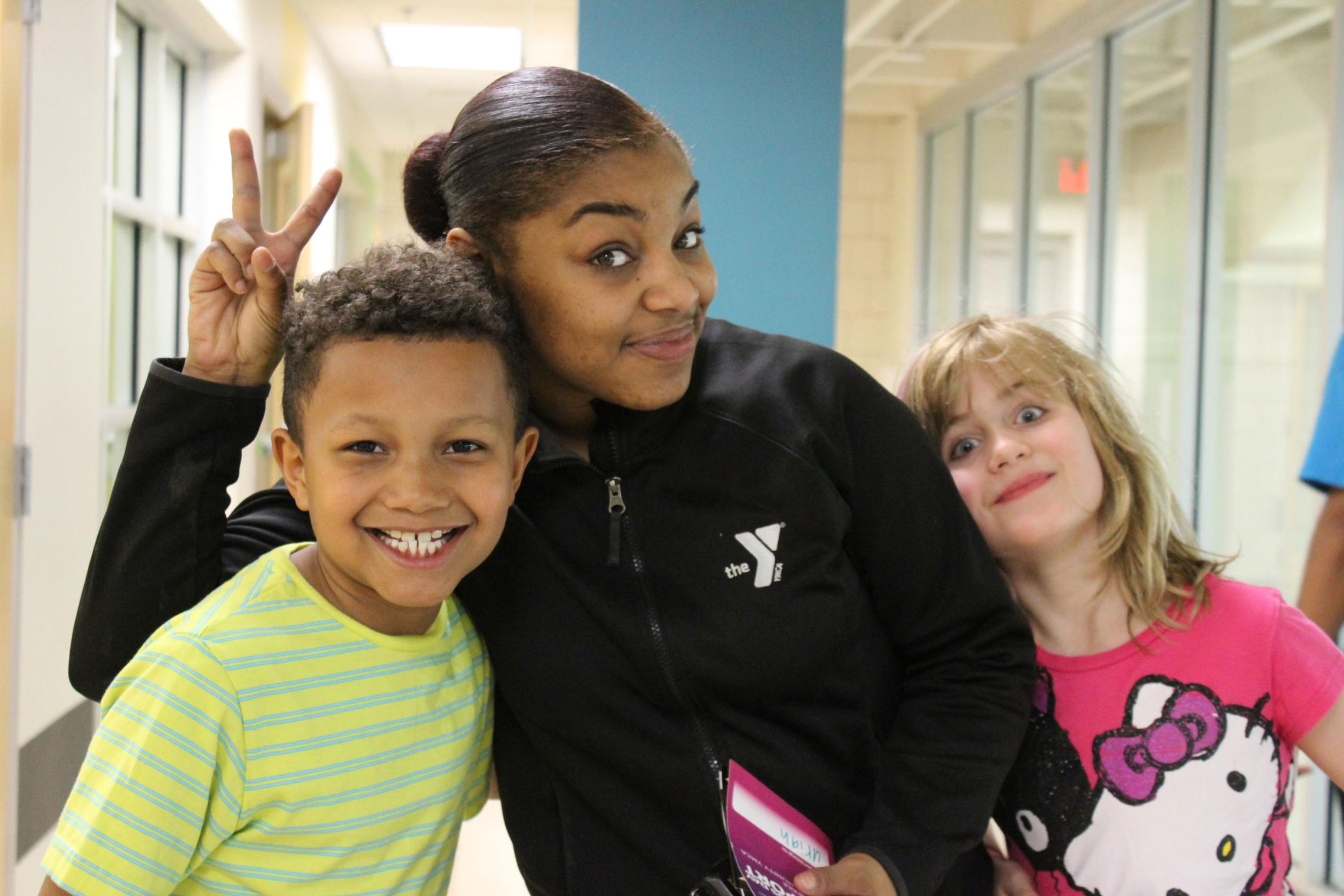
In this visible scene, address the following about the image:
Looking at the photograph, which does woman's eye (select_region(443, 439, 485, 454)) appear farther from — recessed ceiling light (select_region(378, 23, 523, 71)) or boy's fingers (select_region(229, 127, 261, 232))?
recessed ceiling light (select_region(378, 23, 523, 71))

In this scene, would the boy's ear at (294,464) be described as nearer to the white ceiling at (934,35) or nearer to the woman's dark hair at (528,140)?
the woman's dark hair at (528,140)

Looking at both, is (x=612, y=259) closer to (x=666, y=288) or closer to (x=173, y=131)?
(x=666, y=288)

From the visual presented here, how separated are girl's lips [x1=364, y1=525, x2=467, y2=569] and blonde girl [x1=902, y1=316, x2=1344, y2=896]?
57cm

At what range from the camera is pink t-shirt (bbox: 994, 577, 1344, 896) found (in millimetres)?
1161

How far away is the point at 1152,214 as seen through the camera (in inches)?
175

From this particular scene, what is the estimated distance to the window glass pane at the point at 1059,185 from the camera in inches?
204

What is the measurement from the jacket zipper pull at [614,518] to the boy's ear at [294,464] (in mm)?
293

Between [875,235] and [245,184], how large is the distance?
621 cm

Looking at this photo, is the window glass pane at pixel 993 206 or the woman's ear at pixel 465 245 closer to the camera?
the woman's ear at pixel 465 245

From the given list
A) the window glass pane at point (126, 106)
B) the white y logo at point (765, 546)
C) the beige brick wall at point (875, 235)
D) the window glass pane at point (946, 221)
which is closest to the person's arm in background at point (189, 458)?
the white y logo at point (765, 546)

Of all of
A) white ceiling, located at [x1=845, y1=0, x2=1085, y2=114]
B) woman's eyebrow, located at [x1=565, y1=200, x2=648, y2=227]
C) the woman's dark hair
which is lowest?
woman's eyebrow, located at [x1=565, y1=200, x2=648, y2=227]

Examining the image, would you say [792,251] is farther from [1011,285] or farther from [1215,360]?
[1011,285]

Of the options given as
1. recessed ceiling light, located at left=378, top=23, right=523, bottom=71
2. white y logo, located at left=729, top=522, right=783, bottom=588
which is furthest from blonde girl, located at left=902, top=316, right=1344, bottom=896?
recessed ceiling light, located at left=378, top=23, right=523, bottom=71

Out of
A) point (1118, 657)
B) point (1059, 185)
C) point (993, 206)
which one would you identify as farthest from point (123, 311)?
point (993, 206)
